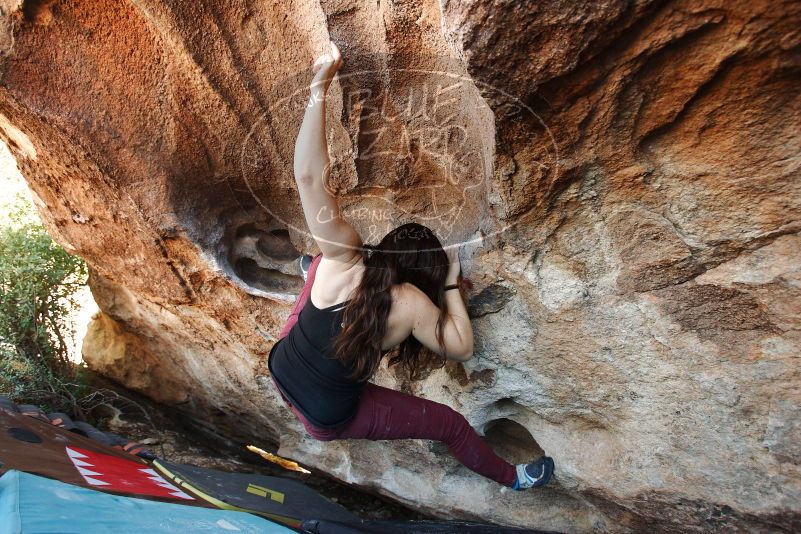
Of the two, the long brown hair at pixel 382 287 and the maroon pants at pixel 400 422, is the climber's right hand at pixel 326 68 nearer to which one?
the long brown hair at pixel 382 287

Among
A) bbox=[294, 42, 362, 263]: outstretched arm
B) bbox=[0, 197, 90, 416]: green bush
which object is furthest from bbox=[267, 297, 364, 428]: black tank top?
bbox=[0, 197, 90, 416]: green bush

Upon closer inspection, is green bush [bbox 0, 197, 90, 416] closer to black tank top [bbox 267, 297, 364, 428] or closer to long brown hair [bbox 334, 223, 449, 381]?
black tank top [bbox 267, 297, 364, 428]

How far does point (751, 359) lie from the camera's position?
129cm

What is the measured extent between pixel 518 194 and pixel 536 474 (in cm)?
98

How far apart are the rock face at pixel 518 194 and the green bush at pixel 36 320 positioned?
30.8 inches

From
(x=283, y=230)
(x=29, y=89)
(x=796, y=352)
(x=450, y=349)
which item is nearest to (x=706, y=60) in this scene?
(x=796, y=352)

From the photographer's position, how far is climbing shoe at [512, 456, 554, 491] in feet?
5.83

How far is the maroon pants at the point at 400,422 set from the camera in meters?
1.63

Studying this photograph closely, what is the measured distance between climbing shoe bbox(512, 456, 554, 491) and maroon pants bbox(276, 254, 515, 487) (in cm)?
16

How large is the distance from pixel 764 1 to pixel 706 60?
125 millimetres

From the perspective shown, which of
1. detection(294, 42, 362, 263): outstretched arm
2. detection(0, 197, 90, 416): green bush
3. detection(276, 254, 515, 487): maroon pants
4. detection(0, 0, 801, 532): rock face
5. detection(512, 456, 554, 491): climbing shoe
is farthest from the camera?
detection(0, 197, 90, 416): green bush

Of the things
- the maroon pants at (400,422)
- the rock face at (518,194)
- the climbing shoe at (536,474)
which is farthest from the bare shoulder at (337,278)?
the climbing shoe at (536,474)

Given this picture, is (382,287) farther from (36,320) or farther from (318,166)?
(36,320)

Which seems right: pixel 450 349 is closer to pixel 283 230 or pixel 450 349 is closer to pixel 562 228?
pixel 562 228
